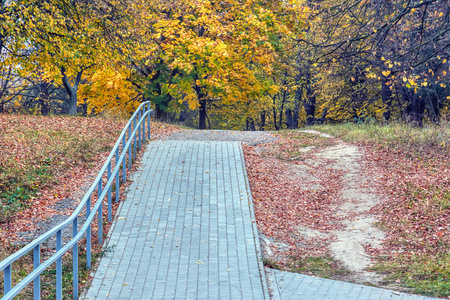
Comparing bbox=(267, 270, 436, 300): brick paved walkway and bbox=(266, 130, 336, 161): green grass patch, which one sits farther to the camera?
bbox=(266, 130, 336, 161): green grass patch

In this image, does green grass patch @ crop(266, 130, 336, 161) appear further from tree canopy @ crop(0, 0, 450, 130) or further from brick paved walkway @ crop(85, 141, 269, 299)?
brick paved walkway @ crop(85, 141, 269, 299)

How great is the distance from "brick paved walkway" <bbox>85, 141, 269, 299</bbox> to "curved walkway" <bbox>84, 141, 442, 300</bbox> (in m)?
0.01

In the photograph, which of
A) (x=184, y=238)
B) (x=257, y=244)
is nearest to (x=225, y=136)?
(x=184, y=238)

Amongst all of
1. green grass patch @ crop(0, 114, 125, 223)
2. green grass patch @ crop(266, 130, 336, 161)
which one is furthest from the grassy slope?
green grass patch @ crop(266, 130, 336, 161)

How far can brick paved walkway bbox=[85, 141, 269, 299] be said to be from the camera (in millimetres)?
5902

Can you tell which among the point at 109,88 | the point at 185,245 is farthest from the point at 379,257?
the point at 109,88

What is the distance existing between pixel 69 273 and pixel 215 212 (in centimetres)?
325

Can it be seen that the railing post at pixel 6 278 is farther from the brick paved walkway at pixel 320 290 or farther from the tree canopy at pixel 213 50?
the tree canopy at pixel 213 50

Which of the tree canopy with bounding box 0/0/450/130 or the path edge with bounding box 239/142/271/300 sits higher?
the tree canopy with bounding box 0/0/450/130

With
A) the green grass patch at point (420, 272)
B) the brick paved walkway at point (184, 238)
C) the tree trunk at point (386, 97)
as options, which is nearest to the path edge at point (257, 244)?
the brick paved walkway at point (184, 238)

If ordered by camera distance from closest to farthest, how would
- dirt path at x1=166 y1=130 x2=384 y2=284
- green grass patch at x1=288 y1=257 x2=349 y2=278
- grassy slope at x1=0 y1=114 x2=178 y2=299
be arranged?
green grass patch at x1=288 y1=257 x2=349 y2=278, grassy slope at x1=0 y1=114 x2=178 y2=299, dirt path at x1=166 y1=130 x2=384 y2=284

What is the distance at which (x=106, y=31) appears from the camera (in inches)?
575

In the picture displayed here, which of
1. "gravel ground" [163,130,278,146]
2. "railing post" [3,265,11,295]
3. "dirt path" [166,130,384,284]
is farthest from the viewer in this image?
"gravel ground" [163,130,278,146]

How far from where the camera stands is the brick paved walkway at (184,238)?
→ 5.90 meters
